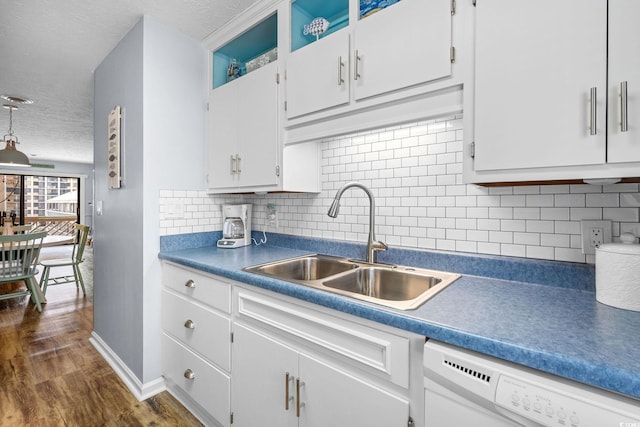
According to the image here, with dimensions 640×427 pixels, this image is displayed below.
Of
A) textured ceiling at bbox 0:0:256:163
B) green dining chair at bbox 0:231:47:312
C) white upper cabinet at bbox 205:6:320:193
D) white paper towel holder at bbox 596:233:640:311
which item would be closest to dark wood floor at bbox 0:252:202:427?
green dining chair at bbox 0:231:47:312

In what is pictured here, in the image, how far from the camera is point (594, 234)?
3.70 ft

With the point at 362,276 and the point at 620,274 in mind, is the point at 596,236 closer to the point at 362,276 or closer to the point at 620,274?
the point at 620,274

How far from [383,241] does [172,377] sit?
5.17 feet

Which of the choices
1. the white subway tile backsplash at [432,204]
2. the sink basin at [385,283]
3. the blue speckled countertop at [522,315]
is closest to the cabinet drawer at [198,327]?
the blue speckled countertop at [522,315]

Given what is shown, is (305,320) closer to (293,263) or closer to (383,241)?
(293,263)

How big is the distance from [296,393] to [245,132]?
1462mm

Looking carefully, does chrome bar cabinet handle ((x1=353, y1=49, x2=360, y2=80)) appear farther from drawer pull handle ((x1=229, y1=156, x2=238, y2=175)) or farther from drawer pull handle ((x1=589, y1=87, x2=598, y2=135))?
drawer pull handle ((x1=229, y1=156, x2=238, y2=175))

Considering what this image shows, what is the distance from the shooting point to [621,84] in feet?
2.69

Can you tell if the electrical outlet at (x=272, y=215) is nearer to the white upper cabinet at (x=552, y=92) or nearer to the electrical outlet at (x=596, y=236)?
the white upper cabinet at (x=552, y=92)

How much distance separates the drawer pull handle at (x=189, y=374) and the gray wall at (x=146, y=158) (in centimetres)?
38

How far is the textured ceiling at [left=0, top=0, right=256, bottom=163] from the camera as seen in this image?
1829 mm

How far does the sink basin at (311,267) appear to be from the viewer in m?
1.68

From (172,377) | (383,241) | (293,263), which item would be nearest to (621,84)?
(383,241)

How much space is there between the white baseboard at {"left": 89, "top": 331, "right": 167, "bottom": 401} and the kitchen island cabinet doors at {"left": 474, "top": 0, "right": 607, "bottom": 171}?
7.43 feet
